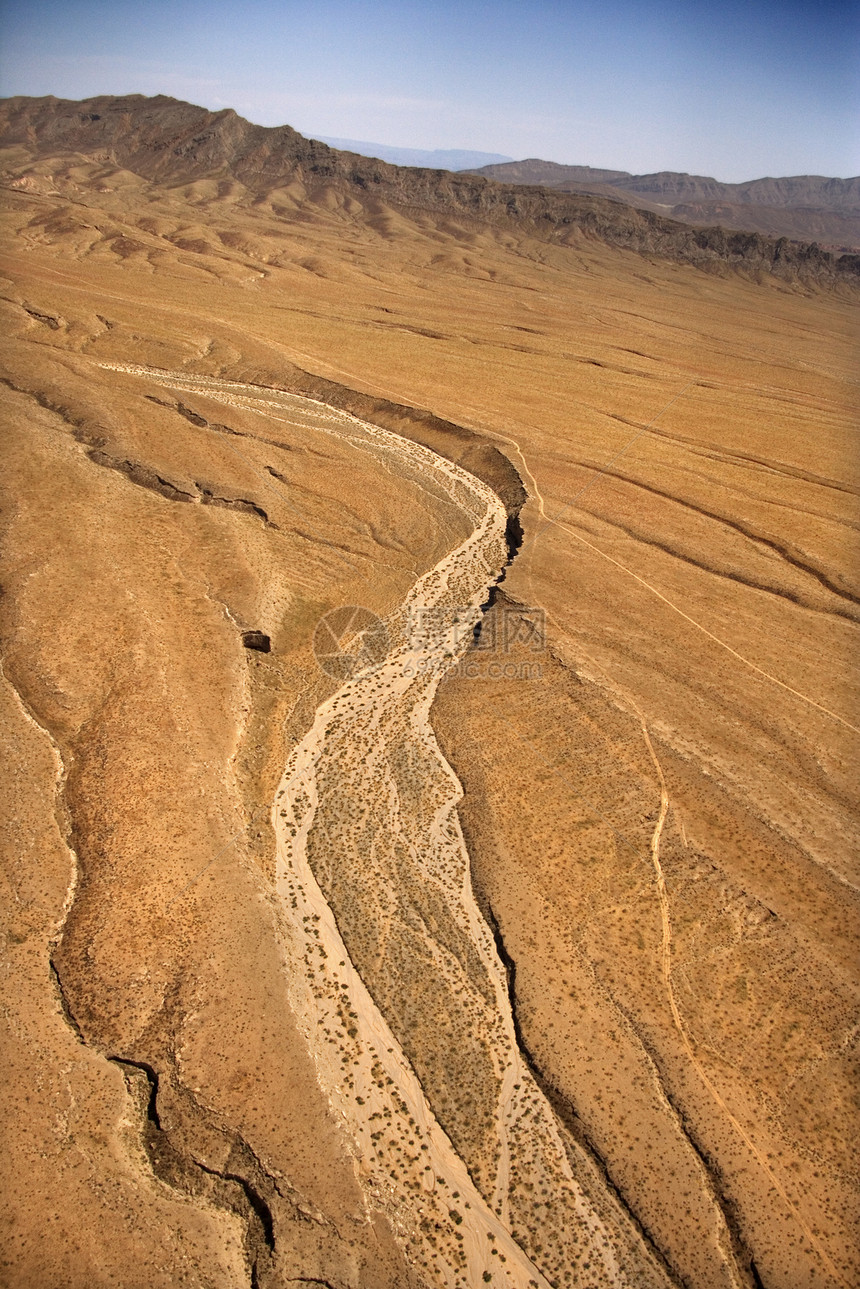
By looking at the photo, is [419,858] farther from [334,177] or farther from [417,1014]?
[334,177]

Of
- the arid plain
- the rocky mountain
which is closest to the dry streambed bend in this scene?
the arid plain

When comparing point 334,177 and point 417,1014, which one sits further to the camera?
point 334,177

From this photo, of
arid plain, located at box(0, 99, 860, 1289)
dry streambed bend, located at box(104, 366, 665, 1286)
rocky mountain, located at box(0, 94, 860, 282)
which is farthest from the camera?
rocky mountain, located at box(0, 94, 860, 282)

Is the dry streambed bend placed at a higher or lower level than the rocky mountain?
lower

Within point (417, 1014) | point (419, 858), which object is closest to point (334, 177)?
point (419, 858)

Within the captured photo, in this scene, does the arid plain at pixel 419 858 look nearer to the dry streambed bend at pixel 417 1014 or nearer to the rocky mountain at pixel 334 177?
the dry streambed bend at pixel 417 1014

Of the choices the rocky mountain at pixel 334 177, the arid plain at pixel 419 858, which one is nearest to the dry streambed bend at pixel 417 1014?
the arid plain at pixel 419 858

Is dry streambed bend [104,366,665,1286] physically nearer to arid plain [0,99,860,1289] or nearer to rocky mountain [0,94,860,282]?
arid plain [0,99,860,1289]

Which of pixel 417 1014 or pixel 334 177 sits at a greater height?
pixel 334 177
